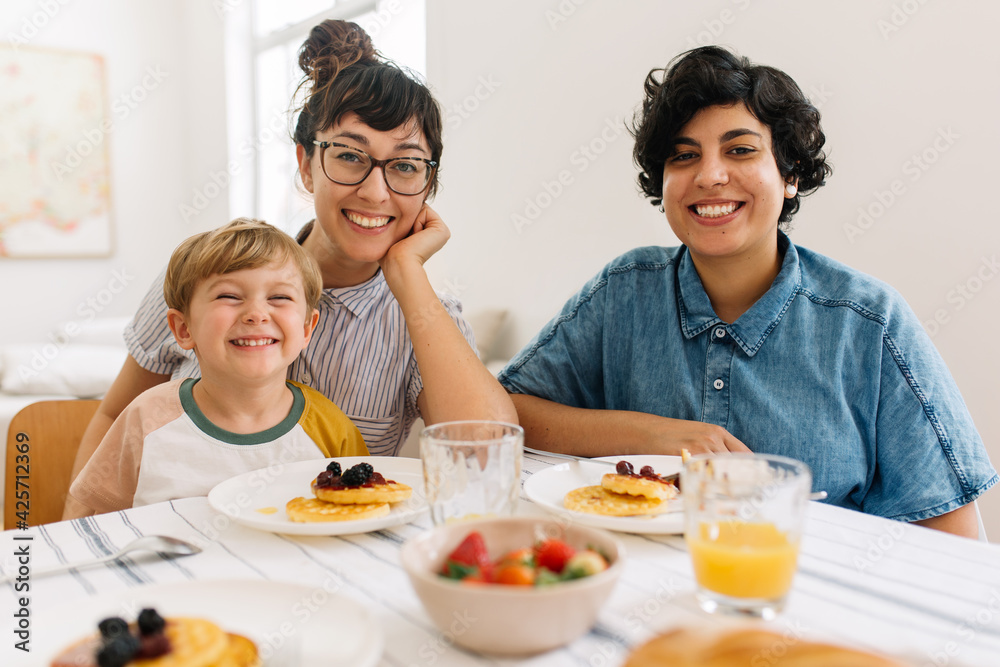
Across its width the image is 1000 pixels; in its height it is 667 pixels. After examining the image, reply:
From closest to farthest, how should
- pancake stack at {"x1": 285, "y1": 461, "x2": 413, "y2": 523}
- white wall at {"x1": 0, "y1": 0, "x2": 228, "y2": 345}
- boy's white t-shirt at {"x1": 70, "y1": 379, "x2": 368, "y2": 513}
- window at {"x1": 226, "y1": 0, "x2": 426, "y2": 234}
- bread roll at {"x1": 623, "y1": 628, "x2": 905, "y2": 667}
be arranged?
bread roll at {"x1": 623, "y1": 628, "x2": 905, "y2": 667} → pancake stack at {"x1": 285, "y1": 461, "x2": 413, "y2": 523} → boy's white t-shirt at {"x1": 70, "y1": 379, "x2": 368, "y2": 513} → white wall at {"x1": 0, "y1": 0, "x2": 228, "y2": 345} → window at {"x1": 226, "y1": 0, "x2": 426, "y2": 234}

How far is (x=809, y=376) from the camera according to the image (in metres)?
1.38

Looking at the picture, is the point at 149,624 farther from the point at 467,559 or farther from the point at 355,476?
the point at 355,476

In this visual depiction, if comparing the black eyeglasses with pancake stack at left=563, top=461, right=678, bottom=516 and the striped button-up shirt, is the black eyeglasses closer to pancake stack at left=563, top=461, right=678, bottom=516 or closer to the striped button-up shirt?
the striped button-up shirt

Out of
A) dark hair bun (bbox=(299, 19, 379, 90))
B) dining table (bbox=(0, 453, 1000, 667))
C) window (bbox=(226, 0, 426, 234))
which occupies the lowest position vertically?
dining table (bbox=(0, 453, 1000, 667))

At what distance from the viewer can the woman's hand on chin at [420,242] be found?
1559 mm

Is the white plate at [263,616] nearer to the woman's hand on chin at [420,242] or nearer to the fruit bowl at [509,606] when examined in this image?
the fruit bowl at [509,606]

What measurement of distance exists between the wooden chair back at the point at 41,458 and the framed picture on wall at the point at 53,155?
3888mm

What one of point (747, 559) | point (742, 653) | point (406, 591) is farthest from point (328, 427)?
point (742, 653)

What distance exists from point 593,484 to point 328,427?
0.53 metres

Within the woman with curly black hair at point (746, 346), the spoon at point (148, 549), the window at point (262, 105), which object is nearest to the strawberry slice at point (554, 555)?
the spoon at point (148, 549)

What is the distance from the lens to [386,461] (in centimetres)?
118

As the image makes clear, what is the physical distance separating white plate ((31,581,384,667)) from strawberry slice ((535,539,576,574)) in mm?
143

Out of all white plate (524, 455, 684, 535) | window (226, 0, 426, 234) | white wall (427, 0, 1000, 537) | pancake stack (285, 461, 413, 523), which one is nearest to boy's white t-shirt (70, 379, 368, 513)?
pancake stack (285, 461, 413, 523)

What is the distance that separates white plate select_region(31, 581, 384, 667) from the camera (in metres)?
0.59
